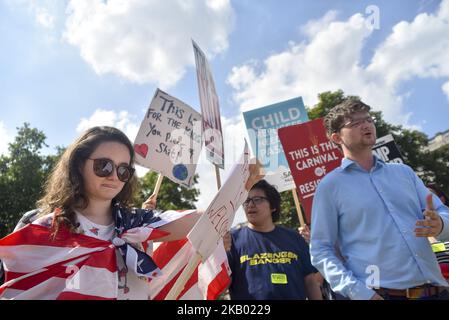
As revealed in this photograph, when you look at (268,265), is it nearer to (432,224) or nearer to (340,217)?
(340,217)

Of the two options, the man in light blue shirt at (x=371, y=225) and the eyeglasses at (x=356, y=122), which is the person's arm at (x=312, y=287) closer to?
the man in light blue shirt at (x=371, y=225)

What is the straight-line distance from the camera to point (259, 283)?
2717 millimetres

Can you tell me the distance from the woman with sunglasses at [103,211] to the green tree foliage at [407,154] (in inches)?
665

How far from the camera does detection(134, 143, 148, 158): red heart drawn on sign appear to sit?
3930 millimetres

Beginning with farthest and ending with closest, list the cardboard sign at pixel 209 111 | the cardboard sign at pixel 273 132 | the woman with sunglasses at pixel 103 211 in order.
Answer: the cardboard sign at pixel 273 132 < the cardboard sign at pixel 209 111 < the woman with sunglasses at pixel 103 211

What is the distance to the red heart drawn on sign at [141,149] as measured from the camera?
155 inches

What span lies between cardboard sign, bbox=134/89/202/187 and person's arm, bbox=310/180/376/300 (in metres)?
2.10

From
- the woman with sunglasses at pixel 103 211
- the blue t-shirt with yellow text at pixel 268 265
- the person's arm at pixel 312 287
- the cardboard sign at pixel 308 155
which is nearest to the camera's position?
the woman with sunglasses at pixel 103 211

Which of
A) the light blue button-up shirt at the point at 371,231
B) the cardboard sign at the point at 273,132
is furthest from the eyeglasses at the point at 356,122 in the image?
the cardboard sign at the point at 273,132

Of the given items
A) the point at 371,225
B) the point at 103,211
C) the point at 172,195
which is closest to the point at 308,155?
the point at 371,225

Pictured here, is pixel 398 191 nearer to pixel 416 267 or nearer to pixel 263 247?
pixel 416 267

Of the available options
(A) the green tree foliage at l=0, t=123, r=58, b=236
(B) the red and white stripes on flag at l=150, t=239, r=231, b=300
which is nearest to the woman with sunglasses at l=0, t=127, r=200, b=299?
(B) the red and white stripes on flag at l=150, t=239, r=231, b=300

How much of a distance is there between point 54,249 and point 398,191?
1.95m
